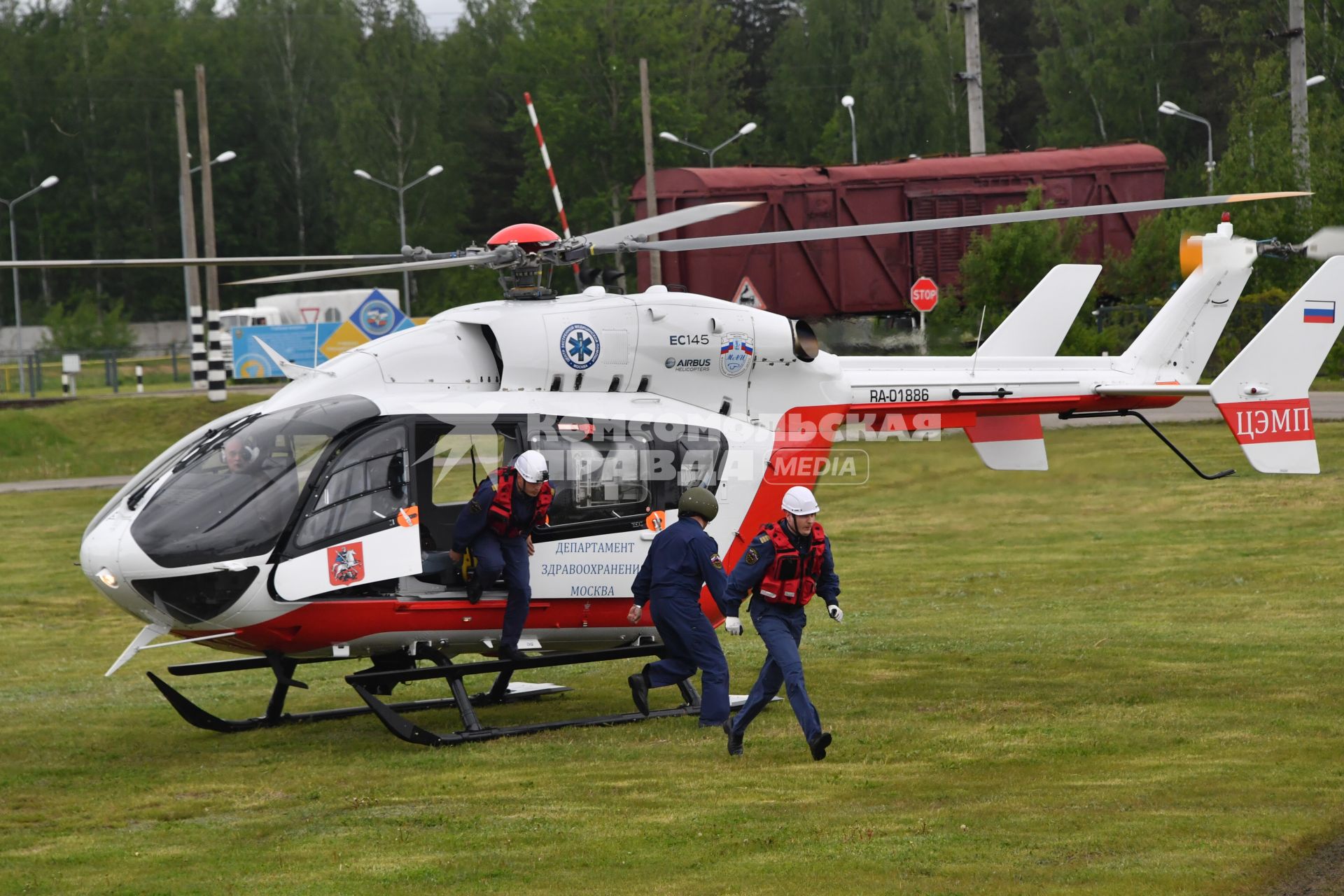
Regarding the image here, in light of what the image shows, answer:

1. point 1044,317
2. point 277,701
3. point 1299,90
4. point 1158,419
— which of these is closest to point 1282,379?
point 1044,317

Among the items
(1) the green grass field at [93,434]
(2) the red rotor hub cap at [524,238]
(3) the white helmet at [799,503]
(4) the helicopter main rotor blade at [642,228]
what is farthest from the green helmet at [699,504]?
(1) the green grass field at [93,434]

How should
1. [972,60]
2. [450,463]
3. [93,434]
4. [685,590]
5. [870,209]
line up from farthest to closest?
[870,209] → [972,60] → [93,434] → [450,463] → [685,590]

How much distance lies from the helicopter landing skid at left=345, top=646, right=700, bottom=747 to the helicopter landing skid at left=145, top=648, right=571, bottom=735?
0.28 meters

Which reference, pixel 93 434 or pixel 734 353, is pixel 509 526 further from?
pixel 93 434

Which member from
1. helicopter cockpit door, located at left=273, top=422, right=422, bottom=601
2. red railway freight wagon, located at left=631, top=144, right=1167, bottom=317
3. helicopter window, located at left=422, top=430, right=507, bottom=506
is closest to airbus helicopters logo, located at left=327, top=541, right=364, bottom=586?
helicopter cockpit door, located at left=273, top=422, right=422, bottom=601

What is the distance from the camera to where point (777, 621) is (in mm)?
9398

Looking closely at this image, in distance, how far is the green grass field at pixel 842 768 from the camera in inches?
291

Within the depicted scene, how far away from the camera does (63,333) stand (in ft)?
165

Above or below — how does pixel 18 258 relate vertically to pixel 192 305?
above

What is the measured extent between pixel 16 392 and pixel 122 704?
3297cm

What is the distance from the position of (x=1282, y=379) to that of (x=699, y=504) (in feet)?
16.4

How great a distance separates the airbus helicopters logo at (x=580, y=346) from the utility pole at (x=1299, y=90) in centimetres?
2060

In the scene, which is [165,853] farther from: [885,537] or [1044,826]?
[885,537]

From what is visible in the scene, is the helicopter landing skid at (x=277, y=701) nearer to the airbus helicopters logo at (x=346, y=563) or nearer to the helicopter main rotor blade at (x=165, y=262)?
the airbus helicopters logo at (x=346, y=563)
